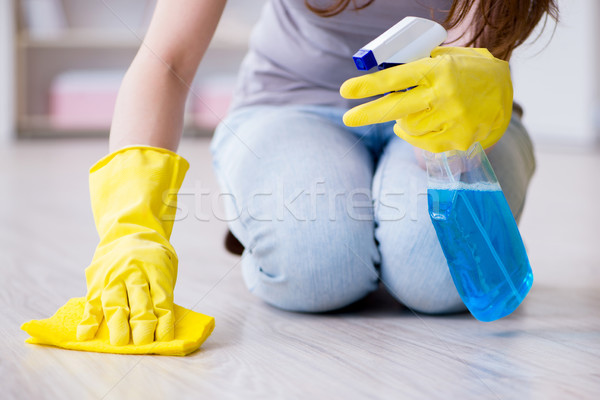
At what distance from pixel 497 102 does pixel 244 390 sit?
0.34 m

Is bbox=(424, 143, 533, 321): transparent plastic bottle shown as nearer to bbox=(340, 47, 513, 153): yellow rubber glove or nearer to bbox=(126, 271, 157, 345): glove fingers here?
bbox=(340, 47, 513, 153): yellow rubber glove

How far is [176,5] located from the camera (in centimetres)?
75

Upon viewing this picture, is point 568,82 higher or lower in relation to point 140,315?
lower

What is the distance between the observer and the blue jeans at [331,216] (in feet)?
2.53

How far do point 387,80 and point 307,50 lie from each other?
37 cm

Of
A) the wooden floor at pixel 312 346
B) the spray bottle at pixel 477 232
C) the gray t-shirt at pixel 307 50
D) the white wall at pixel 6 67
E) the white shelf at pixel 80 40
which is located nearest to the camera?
the wooden floor at pixel 312 346

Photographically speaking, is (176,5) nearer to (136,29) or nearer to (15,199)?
(15,199)

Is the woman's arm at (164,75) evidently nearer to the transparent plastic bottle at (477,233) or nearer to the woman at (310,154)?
the woman at (310,154)

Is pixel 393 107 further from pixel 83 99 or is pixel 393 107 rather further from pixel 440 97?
pixel 83 99

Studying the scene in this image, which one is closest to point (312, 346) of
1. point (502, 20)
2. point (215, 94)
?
point (502, 20)

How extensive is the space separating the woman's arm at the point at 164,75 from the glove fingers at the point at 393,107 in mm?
236

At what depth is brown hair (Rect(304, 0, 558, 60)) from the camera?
69 cm

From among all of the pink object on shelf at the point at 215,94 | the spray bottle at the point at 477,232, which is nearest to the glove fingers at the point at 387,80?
the spray bottle at the point at 477,232

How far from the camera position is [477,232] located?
2.23 feet
